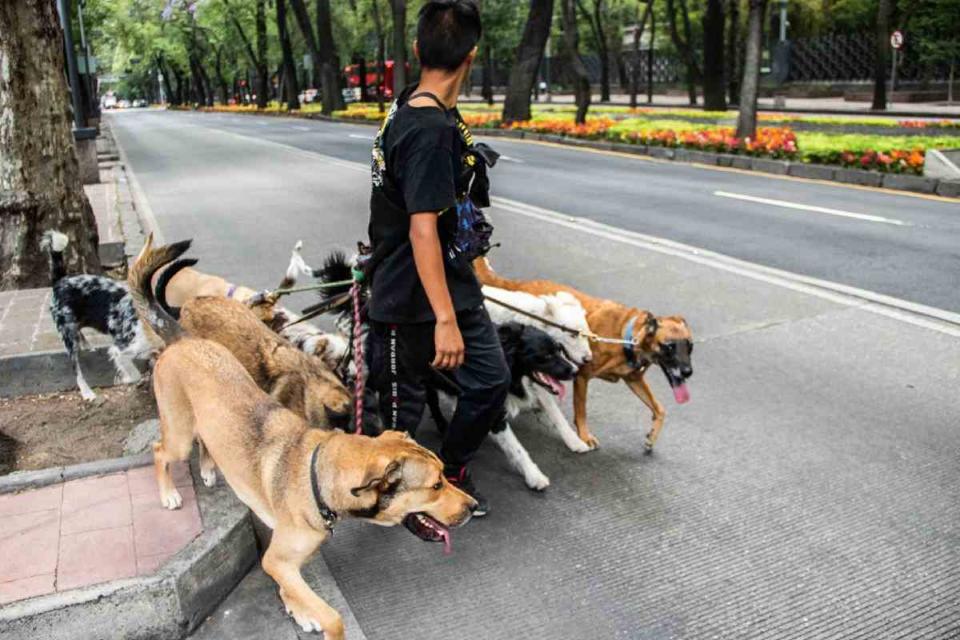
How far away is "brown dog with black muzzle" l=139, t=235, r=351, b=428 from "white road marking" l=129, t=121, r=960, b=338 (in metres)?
5.08

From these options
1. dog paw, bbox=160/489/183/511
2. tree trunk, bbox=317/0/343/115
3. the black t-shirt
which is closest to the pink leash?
the black t-shirt

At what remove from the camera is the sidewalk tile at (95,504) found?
3.97 meters

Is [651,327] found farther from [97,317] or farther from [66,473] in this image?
[97,317]

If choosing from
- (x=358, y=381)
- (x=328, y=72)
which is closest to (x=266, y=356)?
(x=358, y=381)

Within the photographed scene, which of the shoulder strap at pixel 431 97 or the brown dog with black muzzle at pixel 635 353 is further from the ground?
the shoulder strap at pixel 431 97

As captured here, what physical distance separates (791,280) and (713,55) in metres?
24.7

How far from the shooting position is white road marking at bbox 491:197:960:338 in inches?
291

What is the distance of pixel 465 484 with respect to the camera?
4.40m

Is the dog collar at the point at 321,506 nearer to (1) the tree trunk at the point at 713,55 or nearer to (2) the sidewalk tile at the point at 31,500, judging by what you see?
(2) the sidewalk tile at the point at 31,500

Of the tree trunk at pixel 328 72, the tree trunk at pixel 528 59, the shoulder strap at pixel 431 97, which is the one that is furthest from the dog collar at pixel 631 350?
the tree trunk at pixel 328 72

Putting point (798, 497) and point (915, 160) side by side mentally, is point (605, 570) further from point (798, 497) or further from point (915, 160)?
point (915, 160)

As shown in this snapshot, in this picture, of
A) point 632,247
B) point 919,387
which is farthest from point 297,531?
point 632,247

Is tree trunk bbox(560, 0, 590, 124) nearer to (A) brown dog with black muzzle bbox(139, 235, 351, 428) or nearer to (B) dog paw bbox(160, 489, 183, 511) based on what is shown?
(A) brown dog with black muzzle bbox(139, 235, 351, 428)

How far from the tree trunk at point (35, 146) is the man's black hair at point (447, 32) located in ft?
16.6
